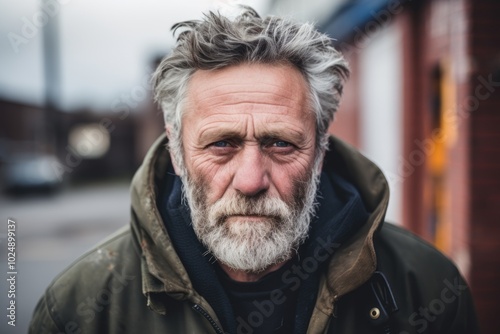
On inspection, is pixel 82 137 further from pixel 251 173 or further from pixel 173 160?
pixel 251 173

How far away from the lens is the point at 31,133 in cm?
3878

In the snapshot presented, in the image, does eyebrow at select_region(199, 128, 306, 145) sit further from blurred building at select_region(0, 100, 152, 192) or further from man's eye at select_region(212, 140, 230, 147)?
blurred building at select_region(0, 100, 152, 192)

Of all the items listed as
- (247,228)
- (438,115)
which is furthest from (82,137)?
(247,228)

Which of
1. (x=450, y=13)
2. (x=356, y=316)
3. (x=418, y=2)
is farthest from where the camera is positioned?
(x=418, y=2)

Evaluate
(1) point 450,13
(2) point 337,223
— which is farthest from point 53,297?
(1) point 450,13

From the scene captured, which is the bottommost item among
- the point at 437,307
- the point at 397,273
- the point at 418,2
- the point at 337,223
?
the point at 437,307

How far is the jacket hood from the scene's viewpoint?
1.68 metres

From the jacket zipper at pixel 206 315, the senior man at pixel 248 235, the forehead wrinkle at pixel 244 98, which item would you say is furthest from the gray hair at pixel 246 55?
the jacket zipper at pixel 206 315

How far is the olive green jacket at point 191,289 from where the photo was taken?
1.71 metres

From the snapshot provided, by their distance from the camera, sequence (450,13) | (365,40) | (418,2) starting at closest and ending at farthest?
(450,13) < (418,2) < (365,40)

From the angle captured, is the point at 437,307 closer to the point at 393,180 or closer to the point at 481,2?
the point at 481,2

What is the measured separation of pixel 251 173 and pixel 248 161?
0.06 m

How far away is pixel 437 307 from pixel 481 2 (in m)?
2.70

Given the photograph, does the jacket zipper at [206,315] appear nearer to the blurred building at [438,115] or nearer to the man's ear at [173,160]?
the man's ear at [173,160]
